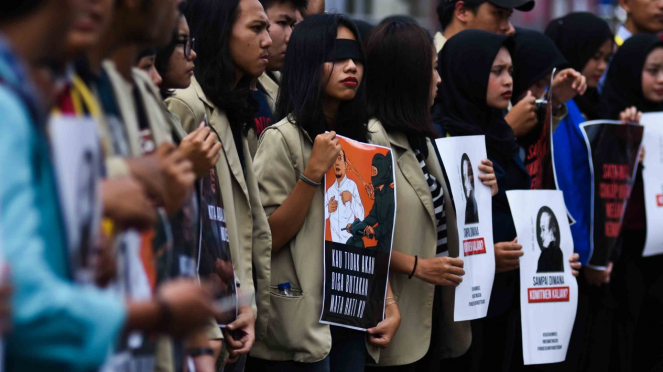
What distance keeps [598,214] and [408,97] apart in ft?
6.09

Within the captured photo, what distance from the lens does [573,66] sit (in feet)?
21.6

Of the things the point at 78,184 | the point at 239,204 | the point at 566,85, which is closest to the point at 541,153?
the point at 566,85

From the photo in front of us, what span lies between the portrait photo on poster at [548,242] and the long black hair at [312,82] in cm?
126

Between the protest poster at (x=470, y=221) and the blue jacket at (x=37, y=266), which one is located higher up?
the blue jacket at (x=37, y=266)

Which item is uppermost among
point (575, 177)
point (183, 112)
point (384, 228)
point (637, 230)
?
point (183, 112)

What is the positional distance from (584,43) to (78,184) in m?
5.42

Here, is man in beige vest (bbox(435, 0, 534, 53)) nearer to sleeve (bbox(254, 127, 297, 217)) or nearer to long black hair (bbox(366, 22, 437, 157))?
long black hair (bbox(366, 22, 437, 157))

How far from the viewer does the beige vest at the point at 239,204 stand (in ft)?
11.6

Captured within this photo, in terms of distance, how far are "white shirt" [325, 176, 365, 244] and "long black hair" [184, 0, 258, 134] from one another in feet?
1.40

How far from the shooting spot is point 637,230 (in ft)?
20.8

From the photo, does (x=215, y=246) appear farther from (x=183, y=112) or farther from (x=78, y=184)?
(x=78, y=184)

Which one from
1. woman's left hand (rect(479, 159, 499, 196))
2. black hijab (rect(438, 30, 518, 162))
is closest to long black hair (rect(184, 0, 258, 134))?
woman's left hand (rect(479, 159, 499, 196))

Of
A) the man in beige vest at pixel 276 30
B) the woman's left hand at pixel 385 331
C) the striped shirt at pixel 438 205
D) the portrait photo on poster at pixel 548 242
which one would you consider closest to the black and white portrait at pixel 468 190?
the striped shirt at pixel 438 205

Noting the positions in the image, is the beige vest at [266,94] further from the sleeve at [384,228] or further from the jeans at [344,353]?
the jeans at [344,353]
